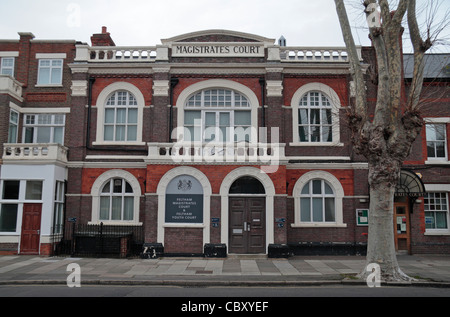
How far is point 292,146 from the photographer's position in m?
18.4

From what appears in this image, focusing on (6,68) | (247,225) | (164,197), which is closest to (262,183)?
(247,225)

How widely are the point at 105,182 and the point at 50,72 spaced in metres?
6.46

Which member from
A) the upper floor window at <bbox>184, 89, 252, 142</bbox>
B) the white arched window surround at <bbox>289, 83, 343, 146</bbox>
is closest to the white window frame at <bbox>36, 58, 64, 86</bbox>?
the upper floor window at <bbox>184, 89, 252, 142</bbox>

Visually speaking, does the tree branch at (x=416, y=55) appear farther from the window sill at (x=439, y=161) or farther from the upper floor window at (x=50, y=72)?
the upper floor window at (x=50, y=72)

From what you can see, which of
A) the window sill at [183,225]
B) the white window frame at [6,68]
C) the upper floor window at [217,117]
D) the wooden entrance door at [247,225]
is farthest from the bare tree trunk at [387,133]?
the white window frame at [6,68]

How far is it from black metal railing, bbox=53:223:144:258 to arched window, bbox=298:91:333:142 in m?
9.04

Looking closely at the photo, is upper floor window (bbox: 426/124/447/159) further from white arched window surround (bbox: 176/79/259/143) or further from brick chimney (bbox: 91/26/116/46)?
brick chimney (bbox: 91/26/116/46)

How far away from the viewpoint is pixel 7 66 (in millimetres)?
19891

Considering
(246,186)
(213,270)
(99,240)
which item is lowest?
(213,270)

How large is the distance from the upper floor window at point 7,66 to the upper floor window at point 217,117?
9.40 meters

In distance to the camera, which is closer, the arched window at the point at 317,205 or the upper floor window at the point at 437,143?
the arched window at the point at 317,205

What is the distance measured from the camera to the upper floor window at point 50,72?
64.1ft

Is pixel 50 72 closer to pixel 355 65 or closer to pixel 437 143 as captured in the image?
pixel 355 65
